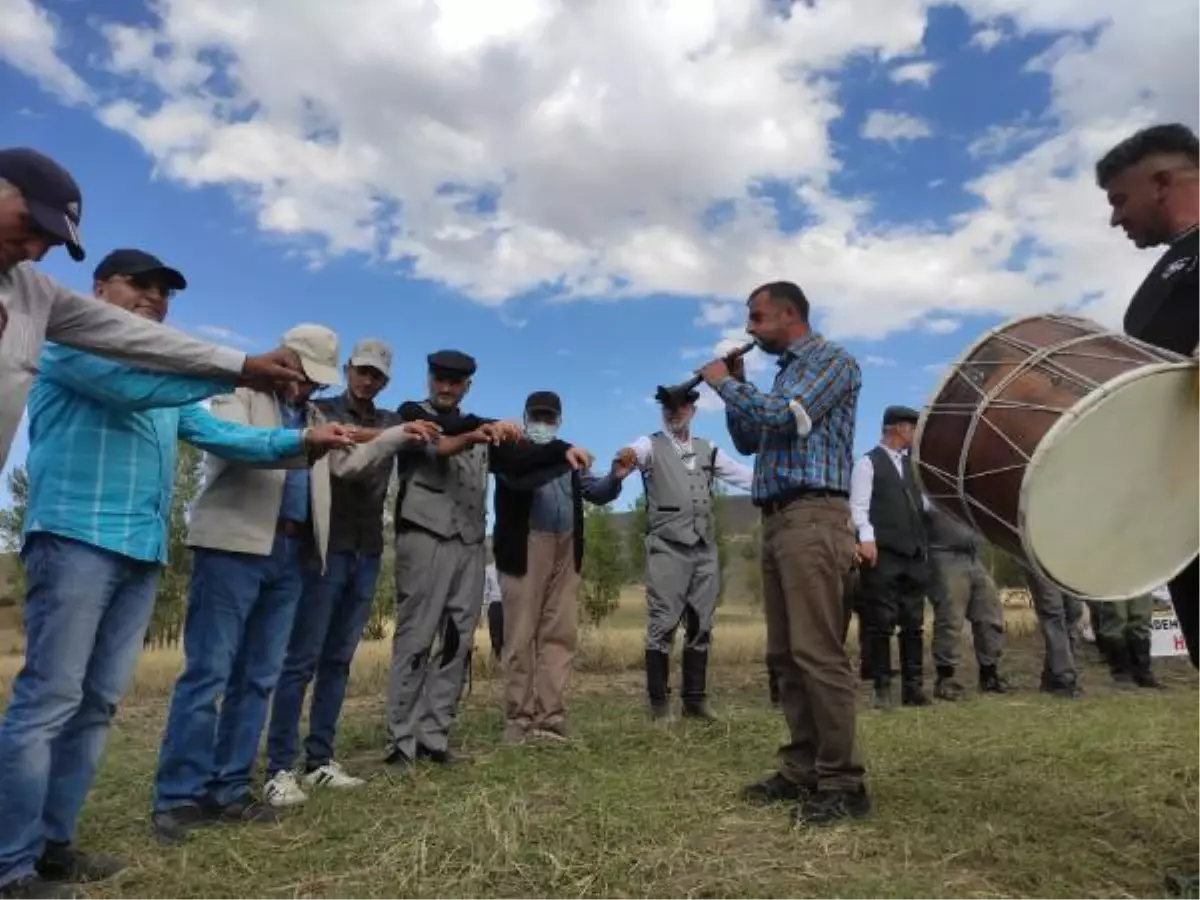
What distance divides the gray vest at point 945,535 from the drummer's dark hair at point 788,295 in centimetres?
517

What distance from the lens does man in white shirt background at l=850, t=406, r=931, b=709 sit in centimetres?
856

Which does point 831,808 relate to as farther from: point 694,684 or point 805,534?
point 694,684

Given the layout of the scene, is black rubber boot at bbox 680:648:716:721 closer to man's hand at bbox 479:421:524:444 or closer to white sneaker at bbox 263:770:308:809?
man's hand at bbox 479:421:524:444

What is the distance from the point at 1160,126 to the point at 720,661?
10.3 metres

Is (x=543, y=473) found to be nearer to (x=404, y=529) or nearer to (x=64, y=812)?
(x=404, y=529)

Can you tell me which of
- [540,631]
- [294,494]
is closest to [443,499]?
[294,494]

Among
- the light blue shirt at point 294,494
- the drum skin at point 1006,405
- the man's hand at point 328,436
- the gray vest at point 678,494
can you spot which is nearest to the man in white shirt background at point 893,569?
the gray vest at point 678,494

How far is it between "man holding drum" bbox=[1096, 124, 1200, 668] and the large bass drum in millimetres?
171

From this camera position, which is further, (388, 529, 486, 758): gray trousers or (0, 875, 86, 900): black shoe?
(388, 529, 486, 758): gray trousers

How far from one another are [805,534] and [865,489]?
4373 mm

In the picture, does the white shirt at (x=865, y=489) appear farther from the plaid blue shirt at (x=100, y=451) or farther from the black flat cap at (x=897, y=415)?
the plaid blue shirt at (x=100, y=451)

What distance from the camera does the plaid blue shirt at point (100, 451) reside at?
3557 mm

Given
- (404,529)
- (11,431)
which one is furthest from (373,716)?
(11,431)

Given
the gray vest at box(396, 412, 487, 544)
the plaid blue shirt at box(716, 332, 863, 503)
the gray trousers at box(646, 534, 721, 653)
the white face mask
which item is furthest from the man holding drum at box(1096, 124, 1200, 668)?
the gray trousers at box(646, 534, 721, 653)
